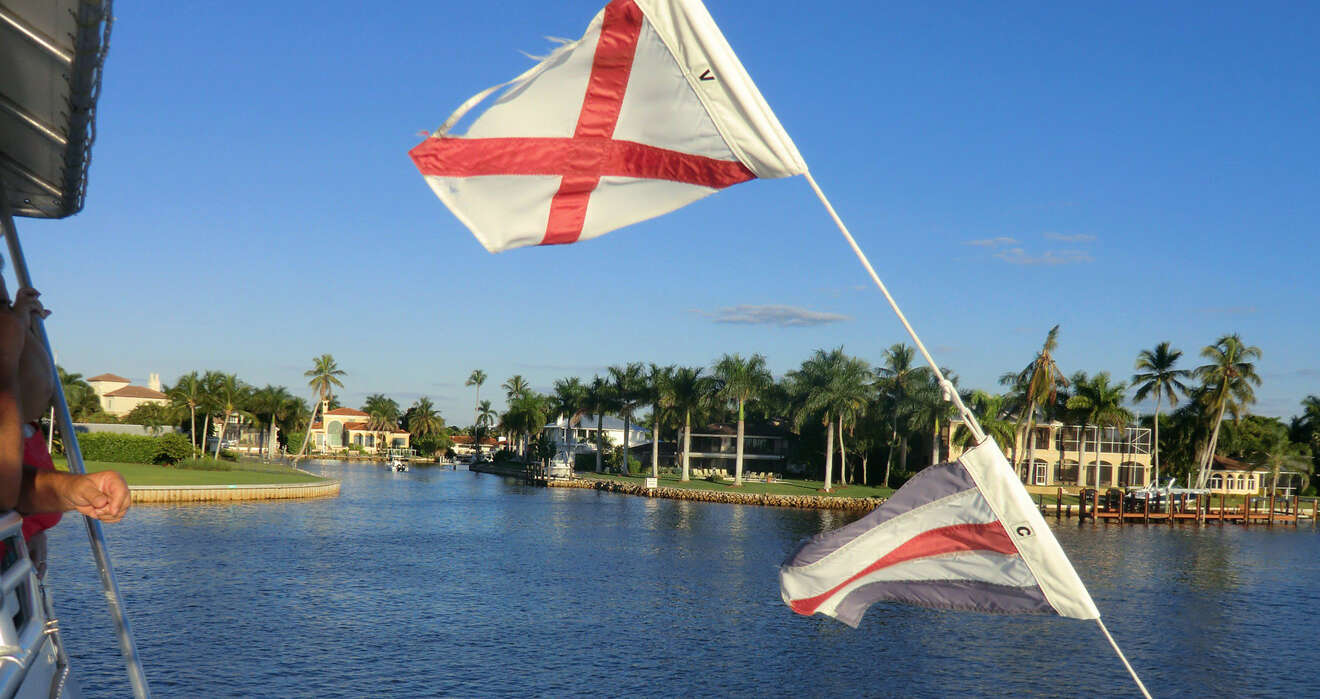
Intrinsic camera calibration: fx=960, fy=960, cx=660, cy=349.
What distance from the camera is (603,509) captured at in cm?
6869

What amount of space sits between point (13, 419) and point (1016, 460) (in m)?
88.0

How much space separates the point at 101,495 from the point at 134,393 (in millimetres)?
172412

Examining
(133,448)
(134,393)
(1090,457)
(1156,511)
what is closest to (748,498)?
(1156,511)

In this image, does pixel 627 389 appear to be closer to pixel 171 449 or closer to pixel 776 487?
pixel 776 487

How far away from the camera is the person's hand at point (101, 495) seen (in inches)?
120

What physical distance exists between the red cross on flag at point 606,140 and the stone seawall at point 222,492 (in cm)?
5092

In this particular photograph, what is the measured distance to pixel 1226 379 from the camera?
85625 mm

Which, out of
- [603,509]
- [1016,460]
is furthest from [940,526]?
[1016,460]

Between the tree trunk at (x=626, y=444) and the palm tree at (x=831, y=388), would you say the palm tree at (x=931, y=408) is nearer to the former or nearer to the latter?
the palm tree at (x=831, y=388)

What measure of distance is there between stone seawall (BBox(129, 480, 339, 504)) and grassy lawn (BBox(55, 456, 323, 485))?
4.40 ft

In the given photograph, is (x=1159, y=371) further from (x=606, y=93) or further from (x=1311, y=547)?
(x=606, y=93)

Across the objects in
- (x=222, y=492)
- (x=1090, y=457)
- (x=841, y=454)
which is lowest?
(x=222, y=492)

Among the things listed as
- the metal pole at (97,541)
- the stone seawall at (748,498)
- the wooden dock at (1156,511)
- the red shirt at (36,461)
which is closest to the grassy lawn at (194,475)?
the stone seawall at (748,498)

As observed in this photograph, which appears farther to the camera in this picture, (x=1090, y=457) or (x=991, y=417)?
(x=1090, y=457)
